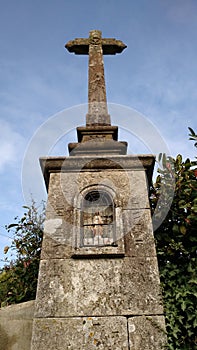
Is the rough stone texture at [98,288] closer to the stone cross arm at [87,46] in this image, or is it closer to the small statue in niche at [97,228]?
the small statue in niche at [97,228]

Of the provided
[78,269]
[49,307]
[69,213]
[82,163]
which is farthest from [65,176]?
[49,307]

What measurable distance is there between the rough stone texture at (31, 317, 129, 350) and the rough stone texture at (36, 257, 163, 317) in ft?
0.21

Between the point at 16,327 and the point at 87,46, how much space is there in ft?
14.8

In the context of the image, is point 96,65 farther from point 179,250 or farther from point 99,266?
→ point 99,266

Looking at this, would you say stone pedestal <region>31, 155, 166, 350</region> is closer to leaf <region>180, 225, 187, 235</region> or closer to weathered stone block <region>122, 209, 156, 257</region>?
weathered stone block <region>122, 209, 156, 257</region>

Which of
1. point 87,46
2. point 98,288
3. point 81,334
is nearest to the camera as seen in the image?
point 81,334

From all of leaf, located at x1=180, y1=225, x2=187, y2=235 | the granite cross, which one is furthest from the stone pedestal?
the granite cross

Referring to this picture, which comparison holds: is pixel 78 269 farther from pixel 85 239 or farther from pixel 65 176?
pixel 65 176

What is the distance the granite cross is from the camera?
4559mm

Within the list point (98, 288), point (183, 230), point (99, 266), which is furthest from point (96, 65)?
point (98, 288)

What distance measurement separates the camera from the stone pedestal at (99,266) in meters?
2.70

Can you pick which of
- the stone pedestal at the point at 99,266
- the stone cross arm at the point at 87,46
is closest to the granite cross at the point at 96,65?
the stone cross arm at the point at 87,46

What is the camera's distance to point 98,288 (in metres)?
2.92

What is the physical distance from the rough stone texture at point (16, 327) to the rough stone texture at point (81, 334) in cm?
40
